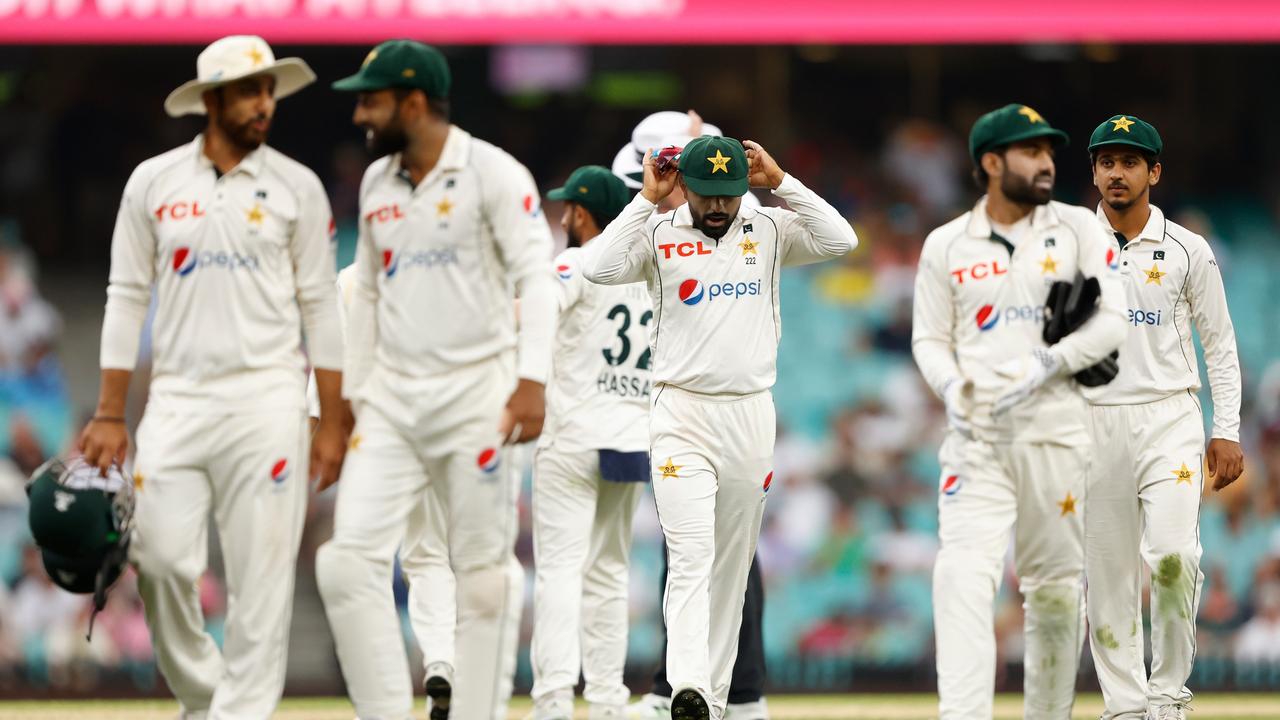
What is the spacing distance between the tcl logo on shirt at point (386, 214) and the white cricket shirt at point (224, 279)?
0.87ft

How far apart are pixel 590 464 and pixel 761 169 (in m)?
1.74

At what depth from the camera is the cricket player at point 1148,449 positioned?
26.2ft

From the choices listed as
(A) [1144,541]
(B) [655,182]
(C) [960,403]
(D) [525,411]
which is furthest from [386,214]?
(A) [1144,541]

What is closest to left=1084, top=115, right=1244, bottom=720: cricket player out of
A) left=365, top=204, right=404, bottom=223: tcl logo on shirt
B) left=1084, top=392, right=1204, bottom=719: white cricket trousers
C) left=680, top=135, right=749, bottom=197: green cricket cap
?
left=1084, top=392, right=1204, bottom=719: white cricket trousers

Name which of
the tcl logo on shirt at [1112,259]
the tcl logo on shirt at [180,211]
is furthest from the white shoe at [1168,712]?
the tcl logo on shirt at [180,211]

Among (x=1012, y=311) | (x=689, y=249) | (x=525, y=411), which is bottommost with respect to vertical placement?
(x=525, y=411)

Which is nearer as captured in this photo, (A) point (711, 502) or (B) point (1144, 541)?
(A) point (711, 502)

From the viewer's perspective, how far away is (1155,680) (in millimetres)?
8070

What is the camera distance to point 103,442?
23.0 feet

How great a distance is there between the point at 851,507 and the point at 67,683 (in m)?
6.37

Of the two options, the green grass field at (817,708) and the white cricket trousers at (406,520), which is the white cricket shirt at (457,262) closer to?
the white cricket trousers at (406,520)

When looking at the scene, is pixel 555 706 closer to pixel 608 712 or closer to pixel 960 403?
pixel 608 712

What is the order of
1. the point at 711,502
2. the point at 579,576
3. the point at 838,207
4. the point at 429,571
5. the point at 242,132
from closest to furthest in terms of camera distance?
the point at 242,132 → the point at 711,502 → the point at 579,576 → the point at 429,571 → the point at 838,207

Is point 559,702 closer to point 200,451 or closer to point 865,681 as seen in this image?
point 200,451
